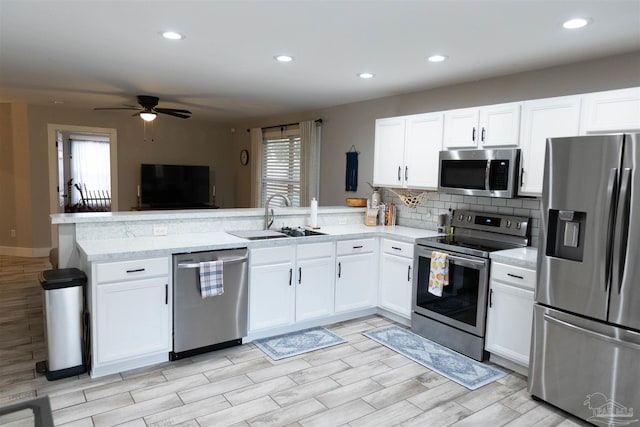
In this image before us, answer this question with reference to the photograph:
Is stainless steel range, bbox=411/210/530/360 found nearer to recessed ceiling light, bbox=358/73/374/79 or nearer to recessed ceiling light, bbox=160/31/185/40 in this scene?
recessed ceiling light, bbox=358/73/374/79

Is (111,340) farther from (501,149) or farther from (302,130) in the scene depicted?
(302,130)

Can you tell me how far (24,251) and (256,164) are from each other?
4.07 m

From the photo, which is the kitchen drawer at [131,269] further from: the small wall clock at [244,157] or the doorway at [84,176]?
the small wall clock at [244,157]

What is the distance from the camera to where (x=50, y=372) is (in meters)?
2.90

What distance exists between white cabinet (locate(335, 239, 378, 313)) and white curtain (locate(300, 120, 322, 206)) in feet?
6.92

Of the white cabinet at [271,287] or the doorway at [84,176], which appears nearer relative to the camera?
the white cabinet at [271,287]

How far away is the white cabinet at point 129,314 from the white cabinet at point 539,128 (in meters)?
2.89

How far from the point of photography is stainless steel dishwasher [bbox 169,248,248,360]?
3.15 meters

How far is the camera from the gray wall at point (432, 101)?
3.22 metres

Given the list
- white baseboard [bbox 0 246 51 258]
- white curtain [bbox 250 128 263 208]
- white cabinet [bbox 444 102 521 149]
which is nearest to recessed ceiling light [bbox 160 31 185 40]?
white cabinet [bbox 444 102 521 149]

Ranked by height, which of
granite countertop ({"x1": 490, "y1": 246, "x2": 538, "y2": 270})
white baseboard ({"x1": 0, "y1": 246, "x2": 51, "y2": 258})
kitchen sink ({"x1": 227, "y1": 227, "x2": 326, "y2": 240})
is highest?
kitchen sink ({"x1": 227, "y1": 227, "x2": 326, "y2": 240})

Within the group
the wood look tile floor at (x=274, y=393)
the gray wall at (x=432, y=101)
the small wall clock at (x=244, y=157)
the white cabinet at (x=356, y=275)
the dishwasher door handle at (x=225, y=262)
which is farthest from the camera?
the small wall clock at (x=244, y=157)

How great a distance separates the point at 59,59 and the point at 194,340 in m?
2.76

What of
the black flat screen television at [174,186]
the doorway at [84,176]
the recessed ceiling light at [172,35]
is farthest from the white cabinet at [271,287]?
the doorway at [84,176]
